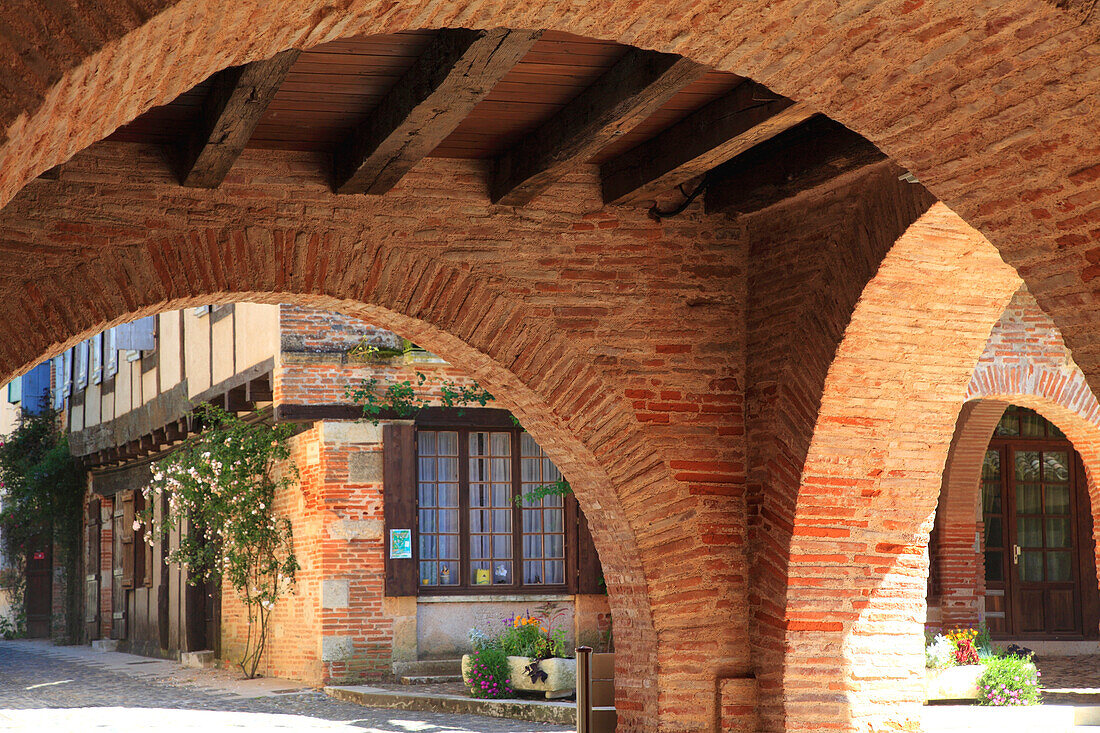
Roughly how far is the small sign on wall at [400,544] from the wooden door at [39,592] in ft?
43.1

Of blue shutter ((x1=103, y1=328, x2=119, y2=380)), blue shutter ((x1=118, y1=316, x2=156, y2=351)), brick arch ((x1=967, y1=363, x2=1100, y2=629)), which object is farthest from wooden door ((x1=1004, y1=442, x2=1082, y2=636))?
blue shutter ((x1=103, y1=328, x2=119, y2=380))

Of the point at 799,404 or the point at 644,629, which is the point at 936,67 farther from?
the point at 644,629

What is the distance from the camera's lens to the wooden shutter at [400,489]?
1195cm

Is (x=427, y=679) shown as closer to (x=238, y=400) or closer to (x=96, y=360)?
(x=238, y=400)

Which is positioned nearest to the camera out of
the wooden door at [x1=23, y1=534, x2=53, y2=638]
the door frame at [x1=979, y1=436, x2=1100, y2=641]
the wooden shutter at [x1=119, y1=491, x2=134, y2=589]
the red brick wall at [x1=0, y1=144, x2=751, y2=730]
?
the red brick wall at [x1=0, y1=144, x2=751, y2=730]

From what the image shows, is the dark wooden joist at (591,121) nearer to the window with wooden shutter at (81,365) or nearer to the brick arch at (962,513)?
the brick arch at (962,513)

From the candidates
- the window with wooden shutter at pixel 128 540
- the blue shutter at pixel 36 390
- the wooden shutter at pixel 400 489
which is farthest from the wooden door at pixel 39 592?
the wooden shutter at pixel 400 489

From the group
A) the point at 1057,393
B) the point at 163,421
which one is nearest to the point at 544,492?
the point at 1057,393

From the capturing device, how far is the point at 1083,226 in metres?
3.52

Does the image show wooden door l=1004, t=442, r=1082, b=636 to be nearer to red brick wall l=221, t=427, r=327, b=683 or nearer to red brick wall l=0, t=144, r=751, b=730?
red brick wall l=221, t=427, r=327, b=683

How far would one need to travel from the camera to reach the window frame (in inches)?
485

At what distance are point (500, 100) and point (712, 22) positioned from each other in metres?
2.17

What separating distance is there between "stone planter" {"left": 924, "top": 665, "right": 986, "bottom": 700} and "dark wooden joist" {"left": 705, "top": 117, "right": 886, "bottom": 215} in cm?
503

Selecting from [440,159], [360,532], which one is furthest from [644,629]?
[360,532]
